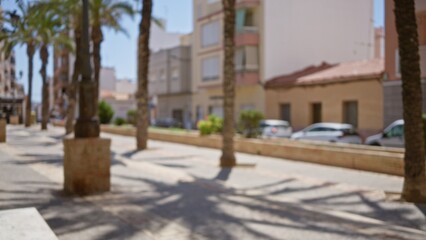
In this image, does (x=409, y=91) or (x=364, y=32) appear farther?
(x=364, y=32)

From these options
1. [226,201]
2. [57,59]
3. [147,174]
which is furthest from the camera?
[57,59]

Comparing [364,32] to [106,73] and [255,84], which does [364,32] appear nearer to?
[255,84]

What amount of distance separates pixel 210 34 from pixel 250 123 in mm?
21686

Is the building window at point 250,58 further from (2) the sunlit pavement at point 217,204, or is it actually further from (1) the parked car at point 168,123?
(2) the sunlit pavement at point 217,204

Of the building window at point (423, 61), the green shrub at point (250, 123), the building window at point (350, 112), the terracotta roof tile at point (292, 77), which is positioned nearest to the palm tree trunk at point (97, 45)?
the green shrub at point (250, 123)

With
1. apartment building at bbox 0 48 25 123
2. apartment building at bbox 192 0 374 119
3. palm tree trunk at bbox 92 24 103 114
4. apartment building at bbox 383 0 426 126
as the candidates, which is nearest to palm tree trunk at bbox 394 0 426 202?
apartment building at bbox 383 0 426 126

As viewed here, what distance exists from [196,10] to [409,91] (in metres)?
37.0

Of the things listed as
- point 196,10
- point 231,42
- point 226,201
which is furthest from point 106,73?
point 226,201

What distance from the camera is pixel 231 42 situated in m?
14.9

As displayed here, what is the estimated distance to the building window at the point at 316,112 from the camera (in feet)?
103

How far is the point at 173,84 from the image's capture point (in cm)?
4981

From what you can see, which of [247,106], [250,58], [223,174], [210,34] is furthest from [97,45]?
[223,174]

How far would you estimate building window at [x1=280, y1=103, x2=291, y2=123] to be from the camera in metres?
33.5

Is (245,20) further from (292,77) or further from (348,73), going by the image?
(348,73)
